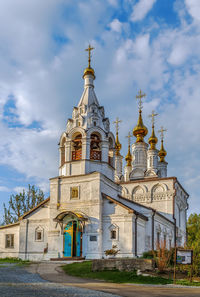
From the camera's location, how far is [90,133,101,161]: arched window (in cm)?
2281

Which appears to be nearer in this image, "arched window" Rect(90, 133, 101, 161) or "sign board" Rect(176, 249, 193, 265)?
"sign board" Rect(176, 249, 193, 265)

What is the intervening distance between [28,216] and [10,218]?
15.3 metres

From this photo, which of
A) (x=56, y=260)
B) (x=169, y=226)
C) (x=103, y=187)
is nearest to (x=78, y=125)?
(x=103, y=187)

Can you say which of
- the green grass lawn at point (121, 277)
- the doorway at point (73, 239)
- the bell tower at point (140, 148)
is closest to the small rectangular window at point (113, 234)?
the doorway at point (73, 239)

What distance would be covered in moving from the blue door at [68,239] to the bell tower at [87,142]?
10.5 feet

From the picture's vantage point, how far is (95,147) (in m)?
23.2

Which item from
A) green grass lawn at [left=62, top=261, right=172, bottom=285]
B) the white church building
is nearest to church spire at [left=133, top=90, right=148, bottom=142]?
the white church building

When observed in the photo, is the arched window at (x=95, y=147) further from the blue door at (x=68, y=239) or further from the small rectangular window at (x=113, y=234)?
the small rectangular window at (x=113, y=234)

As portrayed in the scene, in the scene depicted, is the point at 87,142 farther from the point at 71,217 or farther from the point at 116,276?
the point at 116,276

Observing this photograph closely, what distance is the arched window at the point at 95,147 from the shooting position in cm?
2281

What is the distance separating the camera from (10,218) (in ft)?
123

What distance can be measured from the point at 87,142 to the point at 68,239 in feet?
19.1

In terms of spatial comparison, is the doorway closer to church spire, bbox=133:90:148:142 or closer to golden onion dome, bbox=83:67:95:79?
golden onion dome, bbox=83:67:95:79

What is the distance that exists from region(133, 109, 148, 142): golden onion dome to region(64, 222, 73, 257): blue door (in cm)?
1857
